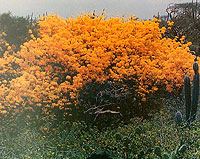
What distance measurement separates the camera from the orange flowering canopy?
11031 mm

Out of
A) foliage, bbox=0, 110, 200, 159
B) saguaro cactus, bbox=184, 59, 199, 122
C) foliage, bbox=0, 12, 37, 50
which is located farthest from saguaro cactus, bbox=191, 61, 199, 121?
foliage, bbox=0, 12, 37, 50

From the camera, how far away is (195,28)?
49.0 ft

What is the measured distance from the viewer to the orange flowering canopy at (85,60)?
11031 mm

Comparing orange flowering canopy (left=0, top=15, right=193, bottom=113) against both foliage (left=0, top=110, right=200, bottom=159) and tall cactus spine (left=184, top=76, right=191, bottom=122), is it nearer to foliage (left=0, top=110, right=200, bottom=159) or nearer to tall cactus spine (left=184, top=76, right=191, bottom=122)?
foliage (left=0, top=110, right=200, bottom=159)

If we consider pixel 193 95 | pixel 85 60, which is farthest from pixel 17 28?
pixel 193 95

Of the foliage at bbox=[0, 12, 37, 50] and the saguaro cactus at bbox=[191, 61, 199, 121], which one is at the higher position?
the foliage at bbox=[0, 12, 37, 50]

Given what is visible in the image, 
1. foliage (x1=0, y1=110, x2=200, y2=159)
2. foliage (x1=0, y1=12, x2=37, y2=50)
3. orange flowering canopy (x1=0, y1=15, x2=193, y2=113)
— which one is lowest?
foliage (x1=0, y1=110, x2=200, y2=159)

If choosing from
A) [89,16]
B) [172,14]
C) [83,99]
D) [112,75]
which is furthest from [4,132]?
[172,14]

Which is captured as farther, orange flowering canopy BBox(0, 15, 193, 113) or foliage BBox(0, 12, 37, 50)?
foliage BBox(0, 12, 37, 50)

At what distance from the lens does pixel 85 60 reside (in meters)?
11.4

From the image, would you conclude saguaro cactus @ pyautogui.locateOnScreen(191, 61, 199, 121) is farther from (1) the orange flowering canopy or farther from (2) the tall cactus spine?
(1) the orange flowering canopy

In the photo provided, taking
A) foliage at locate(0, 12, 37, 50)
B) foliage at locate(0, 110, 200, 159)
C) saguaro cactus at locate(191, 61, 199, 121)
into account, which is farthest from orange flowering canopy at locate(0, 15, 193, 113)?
saguaro cactus at locate(191, 61, 199, 121)

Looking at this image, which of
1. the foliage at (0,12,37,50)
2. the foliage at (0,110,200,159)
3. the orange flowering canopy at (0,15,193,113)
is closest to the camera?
the foliage at (0,110,200,159)

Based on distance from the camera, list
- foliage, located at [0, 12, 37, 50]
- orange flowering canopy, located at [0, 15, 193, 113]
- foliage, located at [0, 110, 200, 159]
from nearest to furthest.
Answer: foliage, located at [0, 110, 200, 159]
orange flowering canopy, located at [0, 15, 193, 113]
foliage, located at [0, 12, 37, 50]
